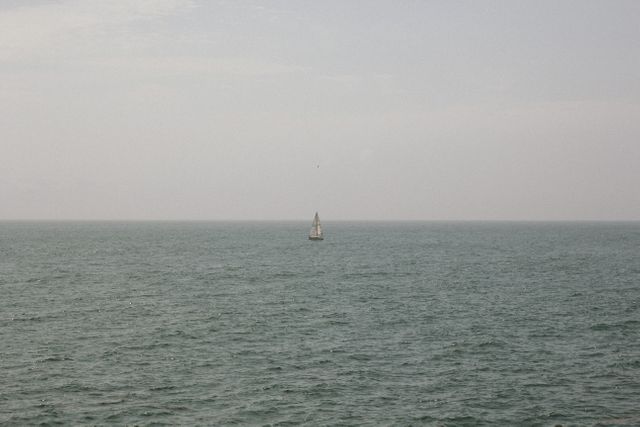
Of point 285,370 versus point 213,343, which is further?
point 213,343

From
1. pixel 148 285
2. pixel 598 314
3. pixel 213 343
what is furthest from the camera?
pixel 148 285

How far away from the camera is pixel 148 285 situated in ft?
291

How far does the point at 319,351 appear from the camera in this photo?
47.1 meters

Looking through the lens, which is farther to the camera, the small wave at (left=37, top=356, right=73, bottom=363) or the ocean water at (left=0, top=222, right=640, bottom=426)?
the small wave at (left=37, top=356, right=73, bottom=363)

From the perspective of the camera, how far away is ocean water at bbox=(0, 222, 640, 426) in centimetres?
3356

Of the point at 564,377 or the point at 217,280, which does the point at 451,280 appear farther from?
the point at 564,377

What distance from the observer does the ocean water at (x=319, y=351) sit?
33562 mm

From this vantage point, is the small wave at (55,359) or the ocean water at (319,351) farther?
the small wave at (55,359)

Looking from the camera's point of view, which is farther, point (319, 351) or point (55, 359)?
point (319, 351)

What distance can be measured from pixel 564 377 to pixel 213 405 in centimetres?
2310

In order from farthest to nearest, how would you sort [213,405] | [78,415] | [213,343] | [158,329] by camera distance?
[158,329]
[213,343]
[213,405]
[78,415]

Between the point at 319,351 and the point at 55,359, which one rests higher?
the point at 55,359

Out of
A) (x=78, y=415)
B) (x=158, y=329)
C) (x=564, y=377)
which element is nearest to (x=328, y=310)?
(x=158, y=329)

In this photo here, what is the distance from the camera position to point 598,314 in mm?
63156
